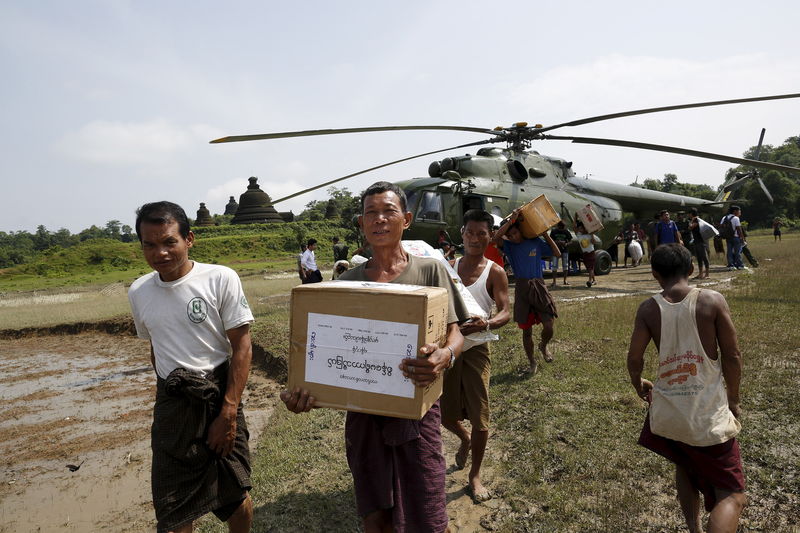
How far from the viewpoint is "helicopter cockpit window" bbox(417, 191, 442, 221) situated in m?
10.9

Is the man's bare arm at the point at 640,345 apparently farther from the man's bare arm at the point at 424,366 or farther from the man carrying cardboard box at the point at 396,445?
the man's bare arm at the point at 424,366

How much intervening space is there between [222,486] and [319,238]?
1524 inches

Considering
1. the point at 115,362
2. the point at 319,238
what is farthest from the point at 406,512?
the point at 319,238

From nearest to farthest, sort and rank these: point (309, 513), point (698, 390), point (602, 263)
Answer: point (698, 390)
point (309, 513)
point (602, 263)

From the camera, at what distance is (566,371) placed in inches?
200

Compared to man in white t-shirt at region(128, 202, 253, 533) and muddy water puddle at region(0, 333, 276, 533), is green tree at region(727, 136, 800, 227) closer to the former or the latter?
muddy water puddle at region(0, 333, 276, 533)

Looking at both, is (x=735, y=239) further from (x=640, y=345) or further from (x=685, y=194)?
(x=685, y=194)

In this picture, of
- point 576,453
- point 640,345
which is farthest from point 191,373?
point 576,453

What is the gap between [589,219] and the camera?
12.0 meters

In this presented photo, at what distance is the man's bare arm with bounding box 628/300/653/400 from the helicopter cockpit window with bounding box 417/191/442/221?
27.8ft

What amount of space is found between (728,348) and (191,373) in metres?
2.55

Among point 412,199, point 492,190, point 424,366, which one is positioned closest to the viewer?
point 424,366

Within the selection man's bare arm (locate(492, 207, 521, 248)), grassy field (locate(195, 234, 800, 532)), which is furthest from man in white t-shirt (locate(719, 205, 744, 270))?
man's bare arm (locate(492, 207, 521, 248))

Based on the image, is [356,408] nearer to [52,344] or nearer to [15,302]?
[52,344]
